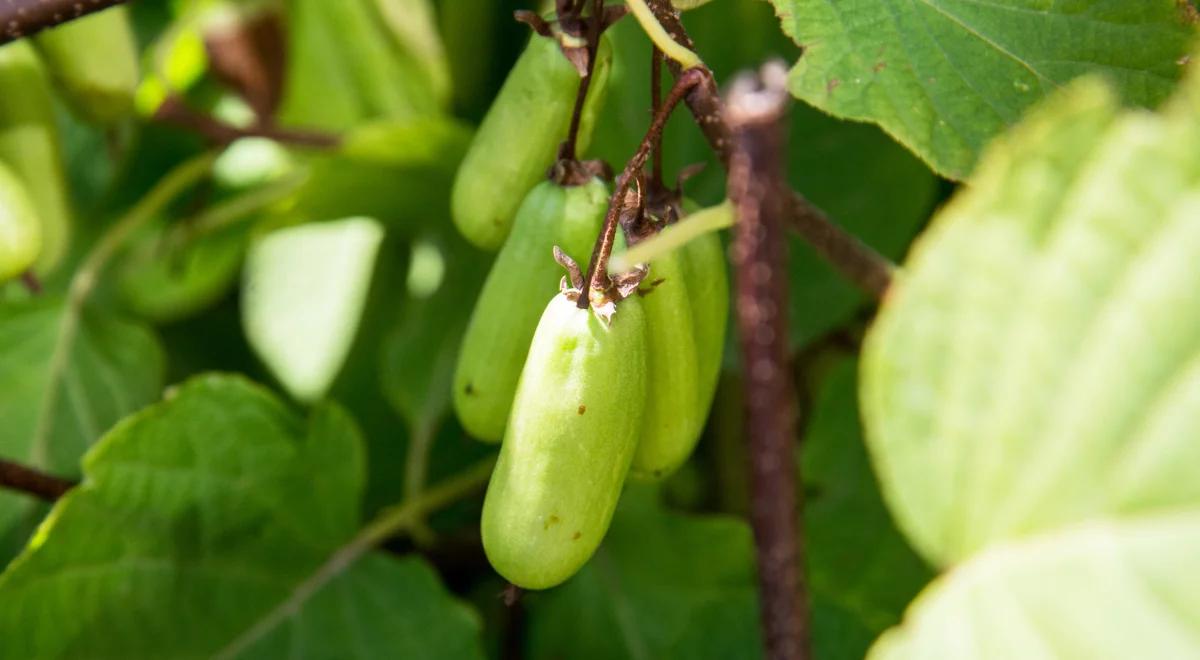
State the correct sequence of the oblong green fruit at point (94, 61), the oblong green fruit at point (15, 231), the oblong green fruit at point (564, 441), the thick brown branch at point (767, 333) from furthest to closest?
1. the oblong green fruit at point (94, 61)
2. the oblong green fruit at point (15, 231)
3. the oblong green fruit at point (564, 441)
4. the thick brown branch at point (767, 333)

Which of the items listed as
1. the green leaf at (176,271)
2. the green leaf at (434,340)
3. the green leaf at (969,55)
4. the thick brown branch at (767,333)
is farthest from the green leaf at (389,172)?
the thick brown branch at (767,333)

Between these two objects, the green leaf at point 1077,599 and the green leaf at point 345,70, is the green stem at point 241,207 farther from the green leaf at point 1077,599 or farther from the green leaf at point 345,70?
the green leaf at point 1077,599

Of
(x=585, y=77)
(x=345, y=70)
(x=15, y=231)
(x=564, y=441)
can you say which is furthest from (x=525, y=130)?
(x=345, y=70)

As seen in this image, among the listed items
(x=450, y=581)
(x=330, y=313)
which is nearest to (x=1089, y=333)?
(x=450, y=581)

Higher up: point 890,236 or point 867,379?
point 867,379

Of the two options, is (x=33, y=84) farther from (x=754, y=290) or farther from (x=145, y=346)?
(x=754, y=290)

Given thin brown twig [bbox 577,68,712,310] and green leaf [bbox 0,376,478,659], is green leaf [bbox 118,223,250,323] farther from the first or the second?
thin brown twig [bbox 577,68,712,310]
